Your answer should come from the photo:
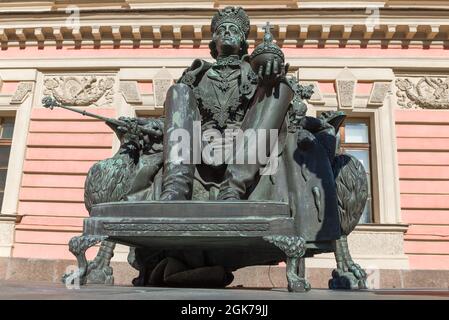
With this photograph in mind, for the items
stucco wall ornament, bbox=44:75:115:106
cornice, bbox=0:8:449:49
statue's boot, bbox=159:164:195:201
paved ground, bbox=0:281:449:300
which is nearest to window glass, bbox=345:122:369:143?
cornice, bbox=0:8:449:49

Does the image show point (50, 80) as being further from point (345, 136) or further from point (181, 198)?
point (181, 198)

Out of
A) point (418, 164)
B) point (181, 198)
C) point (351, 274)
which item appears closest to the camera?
point (181, 198)

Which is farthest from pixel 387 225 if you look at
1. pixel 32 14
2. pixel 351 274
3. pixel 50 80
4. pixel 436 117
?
pixel 32 14

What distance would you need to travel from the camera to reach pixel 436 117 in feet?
32.2

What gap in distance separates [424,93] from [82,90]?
7.43 m

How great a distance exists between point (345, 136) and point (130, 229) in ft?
27.5

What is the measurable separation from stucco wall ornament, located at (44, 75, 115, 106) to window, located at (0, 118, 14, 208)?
1239mm

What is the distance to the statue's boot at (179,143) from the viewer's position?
2670 millimetres

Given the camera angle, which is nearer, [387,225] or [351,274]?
[351,274]

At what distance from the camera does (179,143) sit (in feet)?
9.19

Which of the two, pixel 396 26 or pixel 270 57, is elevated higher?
pixel 396 26

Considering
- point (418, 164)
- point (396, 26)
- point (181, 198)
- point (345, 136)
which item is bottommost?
point (181, 198)

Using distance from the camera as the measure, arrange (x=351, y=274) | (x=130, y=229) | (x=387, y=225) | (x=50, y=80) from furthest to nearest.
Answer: (x=50, y=80)
(x=387, y=225)
(x=351, y=274)
(x=130, y=229)

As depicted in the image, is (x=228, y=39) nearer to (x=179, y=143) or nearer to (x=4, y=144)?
(x=179, y=143)
